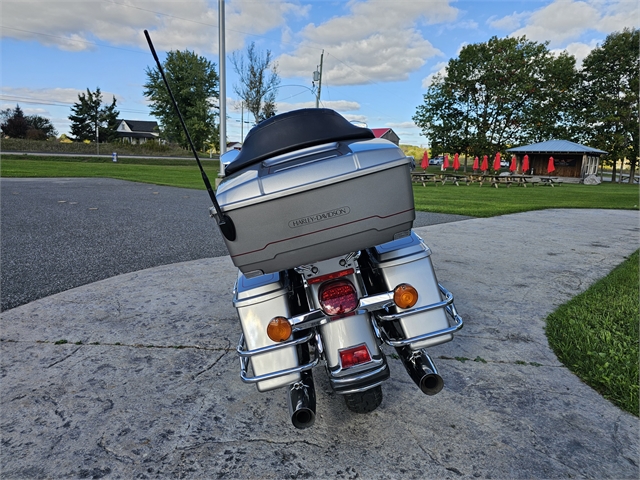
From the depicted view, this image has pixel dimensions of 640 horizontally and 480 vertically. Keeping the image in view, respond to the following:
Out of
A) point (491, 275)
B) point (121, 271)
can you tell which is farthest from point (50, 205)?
point (491, 275)

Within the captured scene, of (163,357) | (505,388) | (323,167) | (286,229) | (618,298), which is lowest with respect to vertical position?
(618,298)

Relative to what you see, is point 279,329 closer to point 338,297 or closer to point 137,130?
point 338,297

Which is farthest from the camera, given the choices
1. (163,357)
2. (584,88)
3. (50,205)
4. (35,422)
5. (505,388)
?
(584,88)

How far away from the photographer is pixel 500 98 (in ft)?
124

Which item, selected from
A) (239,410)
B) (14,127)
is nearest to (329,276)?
(239,410)

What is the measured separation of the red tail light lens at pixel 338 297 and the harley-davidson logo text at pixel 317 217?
0.38 m

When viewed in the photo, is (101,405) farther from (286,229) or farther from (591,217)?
(591,217)

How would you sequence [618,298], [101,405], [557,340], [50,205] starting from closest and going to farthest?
[101,405] < [557,340] < [618,298] < [50,205]

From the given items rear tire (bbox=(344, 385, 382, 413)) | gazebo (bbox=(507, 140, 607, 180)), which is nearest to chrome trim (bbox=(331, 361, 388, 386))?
rear tire (bbox=(344, 385, 382, 413))

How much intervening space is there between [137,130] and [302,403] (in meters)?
93.6

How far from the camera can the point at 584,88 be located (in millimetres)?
36688

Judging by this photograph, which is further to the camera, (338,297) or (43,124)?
(43,124)

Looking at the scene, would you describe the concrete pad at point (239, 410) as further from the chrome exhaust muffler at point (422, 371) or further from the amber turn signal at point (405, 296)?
the amber turn signal at point (405, 296)

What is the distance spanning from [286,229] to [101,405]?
59.1 inches
